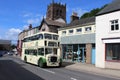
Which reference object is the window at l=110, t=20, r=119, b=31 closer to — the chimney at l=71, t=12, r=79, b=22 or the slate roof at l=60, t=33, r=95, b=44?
the slate roof at l=60, t=33, r=95, b=44

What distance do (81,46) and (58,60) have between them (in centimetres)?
889

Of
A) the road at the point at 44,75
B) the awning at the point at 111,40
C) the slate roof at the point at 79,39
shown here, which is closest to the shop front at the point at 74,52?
the slate roof at the point at 79,39

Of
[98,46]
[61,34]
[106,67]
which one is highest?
[61,34]

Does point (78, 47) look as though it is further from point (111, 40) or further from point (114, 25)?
point (114, 25)

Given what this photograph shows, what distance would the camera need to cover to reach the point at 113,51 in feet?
81.5

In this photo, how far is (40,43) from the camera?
27422mm

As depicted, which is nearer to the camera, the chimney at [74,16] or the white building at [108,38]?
the white building at [108,38]

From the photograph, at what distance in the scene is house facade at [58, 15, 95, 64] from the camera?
3141cm

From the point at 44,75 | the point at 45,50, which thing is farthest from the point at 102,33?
the point at 44,75

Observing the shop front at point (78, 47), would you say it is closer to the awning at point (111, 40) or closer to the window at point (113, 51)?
the awning at point (111, 40)

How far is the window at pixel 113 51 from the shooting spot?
24.1 m

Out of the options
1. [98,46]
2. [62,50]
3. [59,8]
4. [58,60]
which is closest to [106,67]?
[98,46]

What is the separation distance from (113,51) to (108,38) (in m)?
1.59

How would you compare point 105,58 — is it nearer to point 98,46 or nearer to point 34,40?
point 98,46
